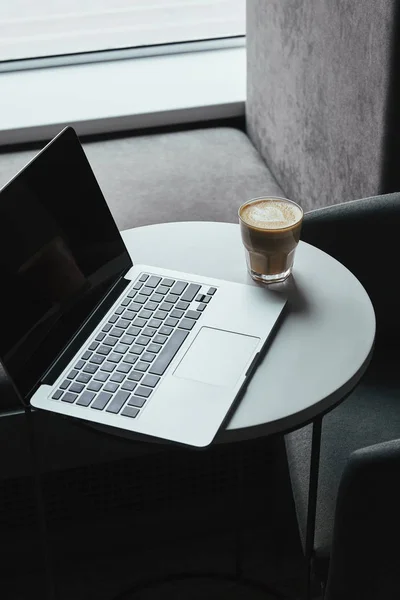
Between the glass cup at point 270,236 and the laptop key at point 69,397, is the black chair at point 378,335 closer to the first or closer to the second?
the glass cup at point 270,236

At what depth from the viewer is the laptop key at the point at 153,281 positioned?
1183mm

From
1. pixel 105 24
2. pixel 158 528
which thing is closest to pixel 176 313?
pixel 158 528

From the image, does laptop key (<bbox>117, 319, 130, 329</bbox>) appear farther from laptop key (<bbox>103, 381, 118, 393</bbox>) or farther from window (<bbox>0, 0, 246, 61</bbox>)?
window (<bbox>0, 0, 246, 61</bbox>)

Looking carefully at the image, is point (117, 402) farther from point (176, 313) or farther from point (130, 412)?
point (176, 313)

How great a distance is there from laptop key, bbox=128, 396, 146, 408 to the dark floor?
0.65 metres

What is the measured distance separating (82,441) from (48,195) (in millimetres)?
569

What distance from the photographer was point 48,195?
109 centimetres

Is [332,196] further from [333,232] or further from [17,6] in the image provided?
[17,6]

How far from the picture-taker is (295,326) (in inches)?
43.4

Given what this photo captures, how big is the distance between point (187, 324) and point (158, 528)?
2.41 feet

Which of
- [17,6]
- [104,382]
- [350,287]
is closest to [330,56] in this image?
[350,287]

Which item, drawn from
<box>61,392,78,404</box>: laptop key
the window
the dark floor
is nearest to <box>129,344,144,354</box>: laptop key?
<box>61,392,78,404</box>: laptop key

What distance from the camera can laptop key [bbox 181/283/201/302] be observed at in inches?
45.3

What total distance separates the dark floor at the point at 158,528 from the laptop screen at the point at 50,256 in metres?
0.58
